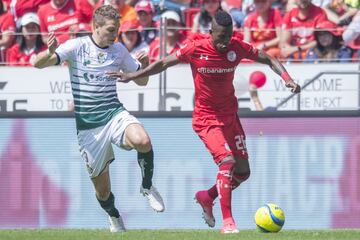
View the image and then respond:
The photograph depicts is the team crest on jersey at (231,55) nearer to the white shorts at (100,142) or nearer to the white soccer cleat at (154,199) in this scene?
the white shorts at (100,142)

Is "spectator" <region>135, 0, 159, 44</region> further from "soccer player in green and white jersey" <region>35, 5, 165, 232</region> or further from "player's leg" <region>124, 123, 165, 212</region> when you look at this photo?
"player's leg" <region>124, 123, 165, 212</region>

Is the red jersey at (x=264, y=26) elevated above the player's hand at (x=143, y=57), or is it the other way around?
the player's hand at (x=143, y=57)

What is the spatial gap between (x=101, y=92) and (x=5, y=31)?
258 inches

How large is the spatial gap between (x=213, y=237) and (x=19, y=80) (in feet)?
19.7

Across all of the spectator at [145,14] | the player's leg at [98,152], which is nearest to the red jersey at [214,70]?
the player's leg at [98,152]

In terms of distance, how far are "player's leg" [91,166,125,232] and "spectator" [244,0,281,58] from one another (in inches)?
173

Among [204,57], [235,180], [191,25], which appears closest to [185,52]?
[204,57]

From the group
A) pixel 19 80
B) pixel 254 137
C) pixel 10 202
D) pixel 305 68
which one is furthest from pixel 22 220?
pixel 305 68

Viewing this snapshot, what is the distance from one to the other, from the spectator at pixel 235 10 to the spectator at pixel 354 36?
2.30 m

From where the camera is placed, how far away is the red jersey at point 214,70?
486 inches

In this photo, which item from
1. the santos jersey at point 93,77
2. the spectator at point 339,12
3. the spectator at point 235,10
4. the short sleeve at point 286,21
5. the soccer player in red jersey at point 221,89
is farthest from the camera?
the spectator at point 235,10

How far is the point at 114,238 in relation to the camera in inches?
444

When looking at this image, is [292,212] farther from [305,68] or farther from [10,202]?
[10,202]

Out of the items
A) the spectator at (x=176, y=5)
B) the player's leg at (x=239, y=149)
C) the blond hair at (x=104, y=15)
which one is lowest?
the player's leg at (x=239, y=149)
